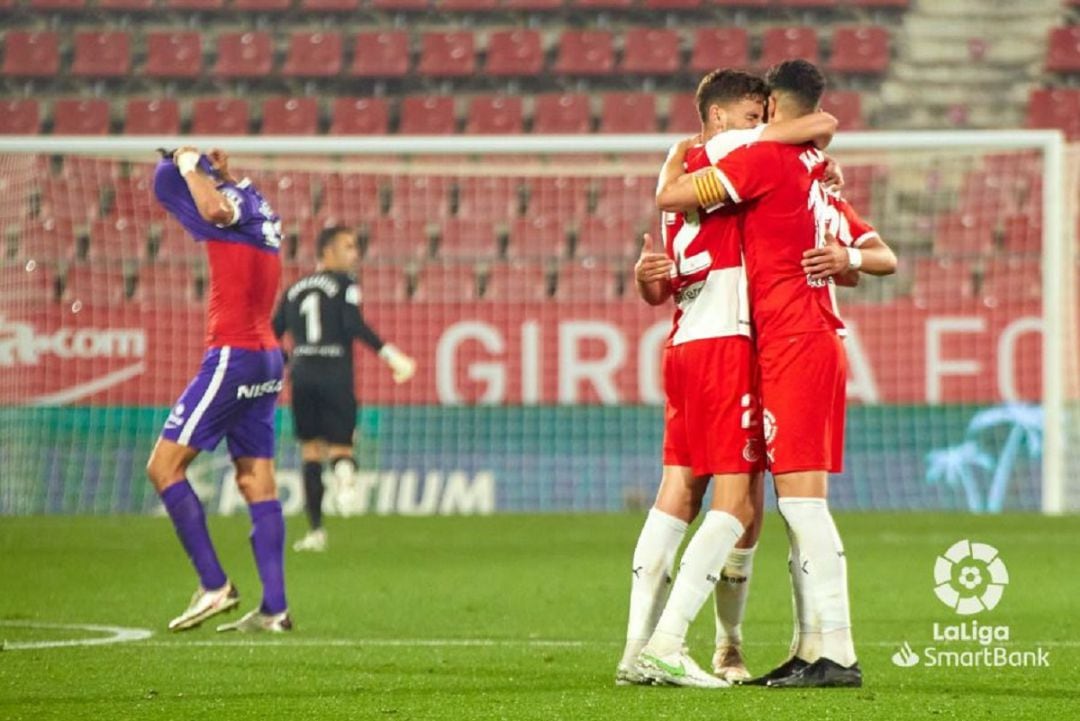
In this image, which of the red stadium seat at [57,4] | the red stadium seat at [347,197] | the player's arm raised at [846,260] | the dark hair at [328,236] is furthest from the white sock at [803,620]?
the red stadium seat at [57,4]

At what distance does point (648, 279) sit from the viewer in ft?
17.7

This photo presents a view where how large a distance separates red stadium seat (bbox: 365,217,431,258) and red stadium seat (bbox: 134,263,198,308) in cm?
151

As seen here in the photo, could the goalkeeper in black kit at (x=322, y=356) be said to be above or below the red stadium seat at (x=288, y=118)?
below

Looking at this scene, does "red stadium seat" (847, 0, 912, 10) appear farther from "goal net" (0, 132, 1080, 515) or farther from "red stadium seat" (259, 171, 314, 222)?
"red stadium seat" (259, 171, 314, 222)

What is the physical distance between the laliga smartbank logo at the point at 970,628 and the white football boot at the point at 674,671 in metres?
1.00

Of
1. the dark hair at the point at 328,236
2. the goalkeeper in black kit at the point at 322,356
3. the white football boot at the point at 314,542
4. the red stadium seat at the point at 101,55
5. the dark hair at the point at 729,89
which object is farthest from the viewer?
the red stadium seat at the point at 101,55

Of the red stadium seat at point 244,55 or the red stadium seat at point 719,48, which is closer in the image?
the red stadium seat at point 719,48

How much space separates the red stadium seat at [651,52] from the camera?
2028 cm

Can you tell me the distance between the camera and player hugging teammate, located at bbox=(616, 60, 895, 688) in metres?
5.31

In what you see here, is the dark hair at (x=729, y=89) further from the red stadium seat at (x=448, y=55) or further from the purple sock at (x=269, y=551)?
the red stadium seat at (x=448, y=55)

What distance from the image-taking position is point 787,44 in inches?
789

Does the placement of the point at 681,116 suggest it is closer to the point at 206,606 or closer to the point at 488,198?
the point at 488,198

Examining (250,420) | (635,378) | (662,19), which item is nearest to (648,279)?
(250,420)

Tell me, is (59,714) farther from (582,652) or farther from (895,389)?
(895,389)
